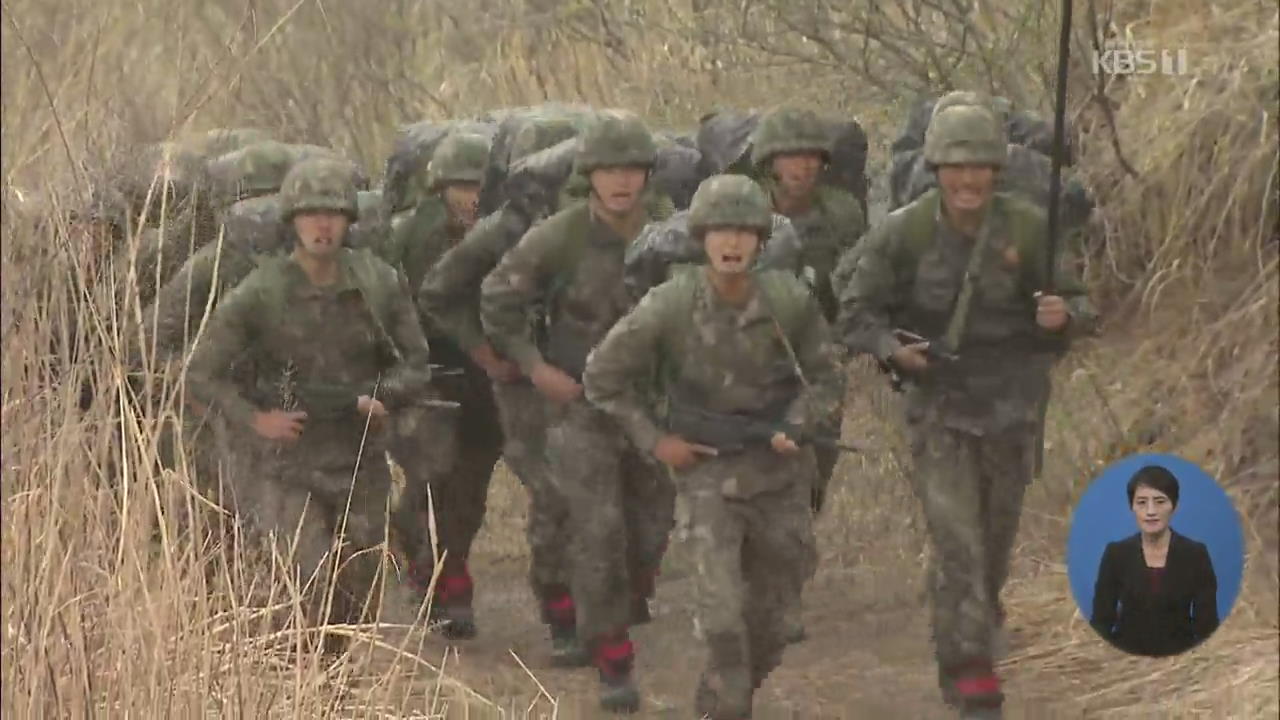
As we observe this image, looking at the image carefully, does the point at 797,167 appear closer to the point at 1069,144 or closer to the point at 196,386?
the point at 1069,144

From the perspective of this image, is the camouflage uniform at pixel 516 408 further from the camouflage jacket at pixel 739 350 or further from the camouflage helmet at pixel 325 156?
the camouflage jacket at pixel 739 350

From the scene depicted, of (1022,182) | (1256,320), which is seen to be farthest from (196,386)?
(1256,320)


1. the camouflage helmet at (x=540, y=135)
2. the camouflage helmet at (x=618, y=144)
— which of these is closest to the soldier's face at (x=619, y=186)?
the camouflage helmet at (x=618, y=144)

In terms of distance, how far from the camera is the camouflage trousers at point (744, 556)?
4836 mm

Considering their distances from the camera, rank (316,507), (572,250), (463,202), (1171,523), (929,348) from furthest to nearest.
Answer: (463,202) < (572,250) < (316,507) < (929,348) < (1171,523)

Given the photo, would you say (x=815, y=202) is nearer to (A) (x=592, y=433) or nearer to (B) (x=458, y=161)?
(A) (x=592, y=433)

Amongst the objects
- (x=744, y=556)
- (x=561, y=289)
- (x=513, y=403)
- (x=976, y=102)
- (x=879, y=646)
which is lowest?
(x=879, y=646)

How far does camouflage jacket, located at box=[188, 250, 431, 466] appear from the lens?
5281mm

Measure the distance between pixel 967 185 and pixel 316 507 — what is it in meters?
1.76

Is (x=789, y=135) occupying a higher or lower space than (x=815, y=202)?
higher

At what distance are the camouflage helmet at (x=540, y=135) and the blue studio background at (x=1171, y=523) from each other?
1.73 meters

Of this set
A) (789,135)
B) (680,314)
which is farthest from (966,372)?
(789,135)

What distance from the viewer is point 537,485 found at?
5988 mm

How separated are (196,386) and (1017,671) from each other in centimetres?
200
